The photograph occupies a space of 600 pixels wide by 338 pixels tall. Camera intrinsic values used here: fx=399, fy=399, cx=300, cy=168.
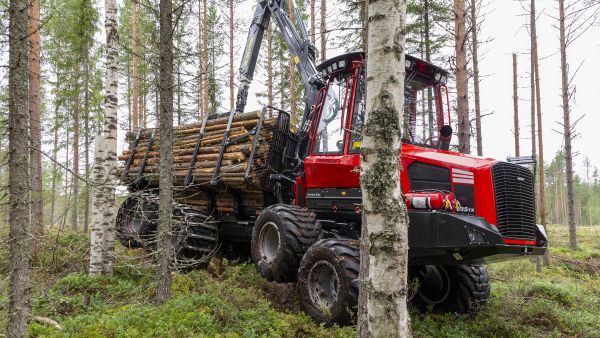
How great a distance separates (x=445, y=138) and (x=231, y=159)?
368 centimetres

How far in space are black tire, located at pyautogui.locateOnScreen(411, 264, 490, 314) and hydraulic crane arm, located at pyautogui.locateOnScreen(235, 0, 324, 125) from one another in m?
3.91

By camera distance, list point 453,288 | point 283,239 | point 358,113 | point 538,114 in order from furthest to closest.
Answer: point 538,114 → point 453,288 → point 283,239 → point 358,113

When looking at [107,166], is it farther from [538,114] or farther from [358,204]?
[538,114]

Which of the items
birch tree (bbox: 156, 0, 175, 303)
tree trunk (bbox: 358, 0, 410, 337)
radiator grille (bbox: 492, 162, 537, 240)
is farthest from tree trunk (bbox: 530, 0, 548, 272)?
tree trunk (bbox: 358, 0, 410, 337)

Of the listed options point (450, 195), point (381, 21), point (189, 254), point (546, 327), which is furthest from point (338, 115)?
point (546, 327)

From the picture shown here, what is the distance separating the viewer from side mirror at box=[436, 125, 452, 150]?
5922mm

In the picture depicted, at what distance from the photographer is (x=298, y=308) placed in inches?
224

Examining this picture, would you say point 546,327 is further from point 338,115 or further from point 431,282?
point 338,115

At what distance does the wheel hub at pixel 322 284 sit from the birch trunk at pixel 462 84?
5.36 metres

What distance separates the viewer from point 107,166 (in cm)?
684

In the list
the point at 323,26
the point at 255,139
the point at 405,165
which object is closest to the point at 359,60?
the point at 405,165

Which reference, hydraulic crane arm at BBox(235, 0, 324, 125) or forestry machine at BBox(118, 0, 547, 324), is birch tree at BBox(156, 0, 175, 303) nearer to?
forestry machine at BBox(118, 0, 547, 324)

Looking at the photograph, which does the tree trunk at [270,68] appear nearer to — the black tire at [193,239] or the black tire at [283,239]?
the black tire at [193,239]

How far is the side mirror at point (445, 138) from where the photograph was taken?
19.4 ft
